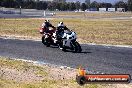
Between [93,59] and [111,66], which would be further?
[93,59]

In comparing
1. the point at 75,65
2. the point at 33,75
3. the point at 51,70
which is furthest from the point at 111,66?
the point at 33,75

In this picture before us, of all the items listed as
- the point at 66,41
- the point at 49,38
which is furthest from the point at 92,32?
the point at 66,41

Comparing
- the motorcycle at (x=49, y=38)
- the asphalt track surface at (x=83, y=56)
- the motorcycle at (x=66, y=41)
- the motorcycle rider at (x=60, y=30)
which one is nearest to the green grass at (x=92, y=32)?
the motorcycle at (x=49, y=38)

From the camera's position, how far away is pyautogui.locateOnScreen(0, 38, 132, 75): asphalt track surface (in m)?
16.0

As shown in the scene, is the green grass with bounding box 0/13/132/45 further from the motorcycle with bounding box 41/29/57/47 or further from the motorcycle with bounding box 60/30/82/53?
the motorcycle with bounding box 60/30/82/53

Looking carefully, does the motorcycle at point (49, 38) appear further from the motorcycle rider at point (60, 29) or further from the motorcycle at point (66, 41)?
the motorcycle rider at point (60, 29)

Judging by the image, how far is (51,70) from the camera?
48.8ft

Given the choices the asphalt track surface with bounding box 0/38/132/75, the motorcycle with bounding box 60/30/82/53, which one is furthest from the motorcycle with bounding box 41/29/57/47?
the motorcycle with bounding box 60/30/82/53

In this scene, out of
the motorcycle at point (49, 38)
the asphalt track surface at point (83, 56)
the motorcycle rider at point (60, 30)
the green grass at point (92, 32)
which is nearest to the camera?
the asphalt track surface at point (83, 56)

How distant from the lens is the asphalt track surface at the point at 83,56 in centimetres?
1595

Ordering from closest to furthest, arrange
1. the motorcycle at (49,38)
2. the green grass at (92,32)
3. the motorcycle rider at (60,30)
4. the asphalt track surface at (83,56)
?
the asphalt track surface at (83,56) → the motorcycle rider at (60,30) → the motorcycle at (49,38) → the green grass at (92,32)

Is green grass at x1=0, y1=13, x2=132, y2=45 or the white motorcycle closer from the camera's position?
the white motorcycle

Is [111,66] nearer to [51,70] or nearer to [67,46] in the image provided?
[51,70]

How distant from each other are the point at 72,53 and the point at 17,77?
7.04 meters
